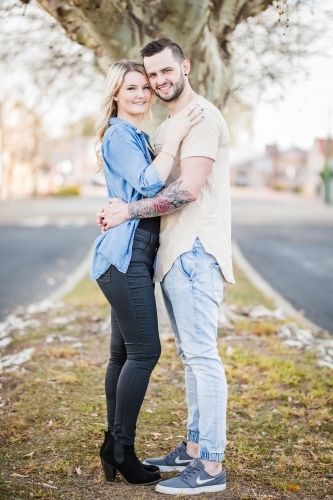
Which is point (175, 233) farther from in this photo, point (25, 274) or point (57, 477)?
point (25, 274)

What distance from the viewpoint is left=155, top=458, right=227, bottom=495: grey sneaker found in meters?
3.12

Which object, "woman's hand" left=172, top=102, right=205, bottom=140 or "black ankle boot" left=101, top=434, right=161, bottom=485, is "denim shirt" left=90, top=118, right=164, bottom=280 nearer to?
"woman's hand" left=172, top=102, right=205, bottom=140

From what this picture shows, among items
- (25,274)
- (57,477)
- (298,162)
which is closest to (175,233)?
(57,477)

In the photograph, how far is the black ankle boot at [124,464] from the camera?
319cm

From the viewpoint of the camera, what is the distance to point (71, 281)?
10.9 meters

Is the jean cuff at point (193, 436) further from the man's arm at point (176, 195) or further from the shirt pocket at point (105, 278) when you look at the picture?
the man's arm at point (176, 195)

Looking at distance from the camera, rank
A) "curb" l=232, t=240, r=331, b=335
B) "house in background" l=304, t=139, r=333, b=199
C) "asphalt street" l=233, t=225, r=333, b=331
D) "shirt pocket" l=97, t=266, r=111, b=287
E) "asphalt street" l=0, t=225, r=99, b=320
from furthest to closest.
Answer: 1. "house in background" l=304, t=139, r=333, b=199
2. "asphalt street" l=0, t=225, r=99, b=320
3. "asphalt street" l=233, t=225, r=333, b=331
4. "curb" l=232, t=240, r=331, b=335
5. "shirt pocket" l=97, t=266, r=111, b=287

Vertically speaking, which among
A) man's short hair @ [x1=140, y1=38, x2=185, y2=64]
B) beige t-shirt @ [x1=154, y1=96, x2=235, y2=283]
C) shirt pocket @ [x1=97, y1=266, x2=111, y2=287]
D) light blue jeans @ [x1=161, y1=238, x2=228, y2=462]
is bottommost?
light blue jeans @ [x1=161, y1=238, x2=228, y2=462]

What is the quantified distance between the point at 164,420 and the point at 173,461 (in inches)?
30.4

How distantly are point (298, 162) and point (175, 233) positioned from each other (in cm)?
10129

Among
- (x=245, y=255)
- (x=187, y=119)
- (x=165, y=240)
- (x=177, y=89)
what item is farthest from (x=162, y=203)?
(x=245, y=255)

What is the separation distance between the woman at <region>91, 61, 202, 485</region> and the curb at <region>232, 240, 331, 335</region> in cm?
436

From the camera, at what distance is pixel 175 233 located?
3.13 meters

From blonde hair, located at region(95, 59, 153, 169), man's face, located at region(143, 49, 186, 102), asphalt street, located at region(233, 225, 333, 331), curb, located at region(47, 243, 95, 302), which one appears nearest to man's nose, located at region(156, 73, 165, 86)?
man's face, located at region(143, 49, 186, 102)
